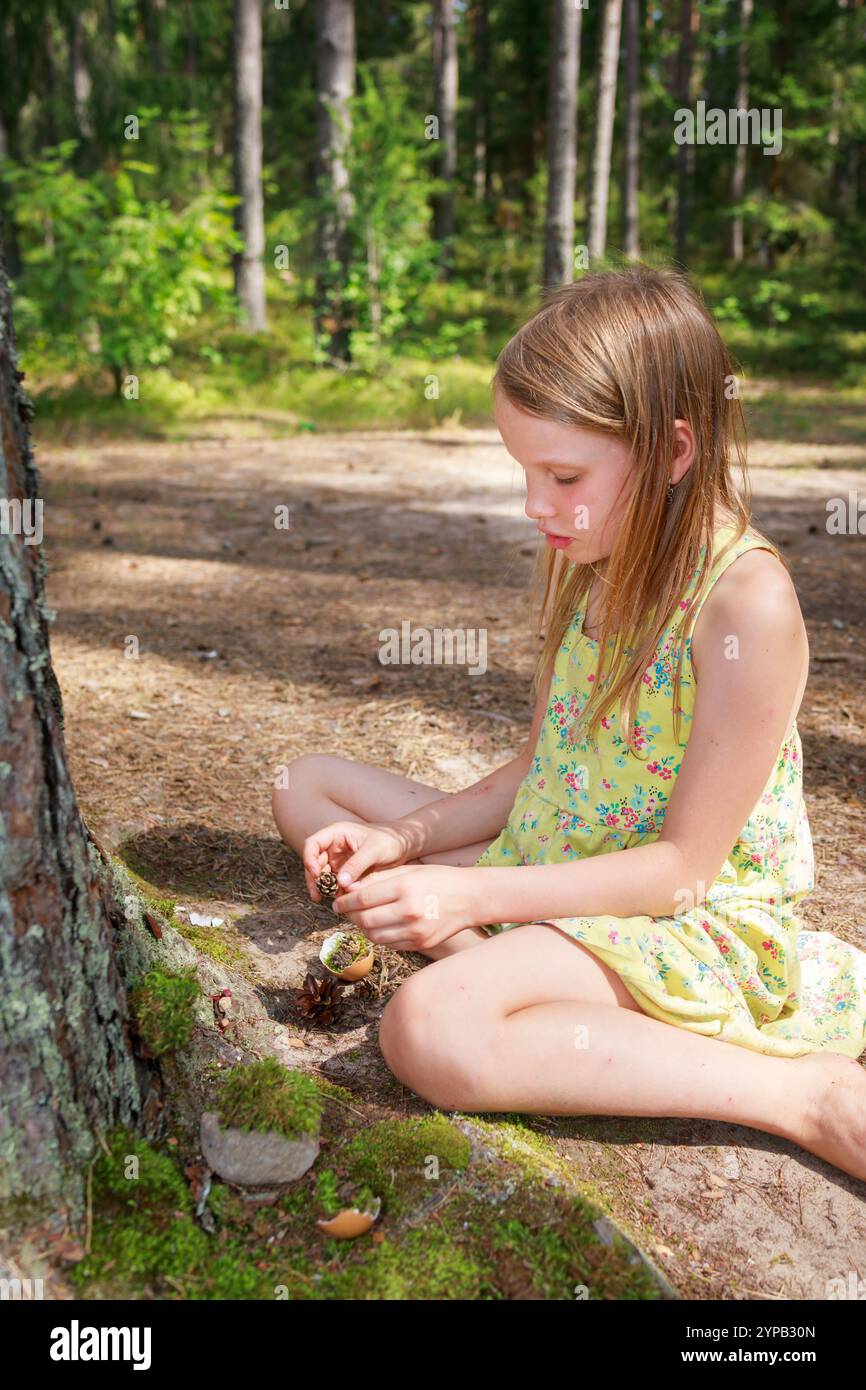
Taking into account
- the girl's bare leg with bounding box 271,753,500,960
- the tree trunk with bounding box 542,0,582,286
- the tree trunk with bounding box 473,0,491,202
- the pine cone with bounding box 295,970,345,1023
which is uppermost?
the tree trunk with bounding box 473,0,491,202

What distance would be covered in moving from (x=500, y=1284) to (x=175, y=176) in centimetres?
1861

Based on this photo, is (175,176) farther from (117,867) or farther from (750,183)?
(117,867)

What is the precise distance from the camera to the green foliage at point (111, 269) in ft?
32.7

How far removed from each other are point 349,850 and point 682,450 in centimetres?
106

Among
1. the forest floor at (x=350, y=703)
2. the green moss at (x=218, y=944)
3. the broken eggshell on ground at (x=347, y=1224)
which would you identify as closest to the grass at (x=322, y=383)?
the forest floor at (x=350, y=703)

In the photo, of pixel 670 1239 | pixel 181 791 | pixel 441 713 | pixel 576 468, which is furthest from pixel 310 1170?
pixel 441 713

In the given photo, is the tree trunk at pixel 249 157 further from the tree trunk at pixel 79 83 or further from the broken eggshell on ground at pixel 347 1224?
the broken eggshell on ground at pixel 347 1224

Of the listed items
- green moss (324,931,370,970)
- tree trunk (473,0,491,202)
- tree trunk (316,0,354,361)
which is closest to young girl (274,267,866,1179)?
green moss (324,931,370,970)

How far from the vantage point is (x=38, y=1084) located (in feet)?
5.22

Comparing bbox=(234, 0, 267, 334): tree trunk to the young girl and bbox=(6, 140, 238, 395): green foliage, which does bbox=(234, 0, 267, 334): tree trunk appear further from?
the young girl

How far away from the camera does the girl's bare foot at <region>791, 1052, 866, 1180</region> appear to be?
1.93 meters

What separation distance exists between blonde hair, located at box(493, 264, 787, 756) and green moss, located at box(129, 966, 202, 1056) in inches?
38.6

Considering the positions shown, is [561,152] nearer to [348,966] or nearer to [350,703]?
[350,703]

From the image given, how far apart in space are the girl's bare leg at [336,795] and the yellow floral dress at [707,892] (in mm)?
427
